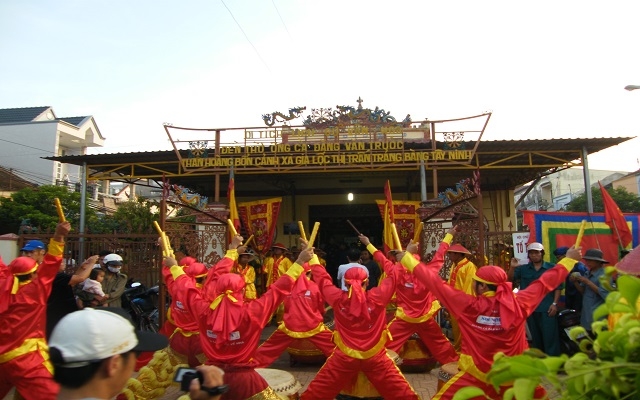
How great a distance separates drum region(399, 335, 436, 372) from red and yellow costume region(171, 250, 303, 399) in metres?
3.34

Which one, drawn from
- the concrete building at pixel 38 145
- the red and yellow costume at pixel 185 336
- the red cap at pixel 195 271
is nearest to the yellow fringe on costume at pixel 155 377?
the red and yellow costume at pixel 185 336

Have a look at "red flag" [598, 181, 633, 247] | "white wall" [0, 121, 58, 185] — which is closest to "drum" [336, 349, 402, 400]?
"red flag" [598, 181, 633, 247]

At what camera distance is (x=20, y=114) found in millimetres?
29812

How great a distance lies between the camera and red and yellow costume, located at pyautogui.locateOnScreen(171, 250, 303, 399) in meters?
3.87

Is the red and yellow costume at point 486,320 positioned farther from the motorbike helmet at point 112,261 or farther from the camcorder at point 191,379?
the motorbike helmet at point 112,261

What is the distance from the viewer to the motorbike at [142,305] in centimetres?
832

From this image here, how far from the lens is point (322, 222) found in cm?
1614

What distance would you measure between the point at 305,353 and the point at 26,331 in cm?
409

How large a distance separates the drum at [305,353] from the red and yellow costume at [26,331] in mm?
3816

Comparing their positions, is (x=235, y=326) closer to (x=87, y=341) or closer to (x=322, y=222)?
(x=87, y=341)

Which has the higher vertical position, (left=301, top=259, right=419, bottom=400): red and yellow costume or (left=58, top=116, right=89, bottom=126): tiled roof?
(left=58, top=116, right=89, bottom=126): tiled roof

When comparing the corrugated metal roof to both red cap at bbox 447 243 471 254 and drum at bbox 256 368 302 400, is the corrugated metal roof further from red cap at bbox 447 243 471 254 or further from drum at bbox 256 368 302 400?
drum at bbox 256 368 302 400

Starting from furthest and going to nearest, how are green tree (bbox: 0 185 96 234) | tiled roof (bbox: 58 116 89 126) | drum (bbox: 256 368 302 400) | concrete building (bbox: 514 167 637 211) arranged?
concrete building (bbox: 514 167 637 211), tiled roof (bbox: 58 116 89 126), green tree (bbox: 0 185 96 234), drum (bbox: 256 368 302 400)

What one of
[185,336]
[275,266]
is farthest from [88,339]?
[275,266]
